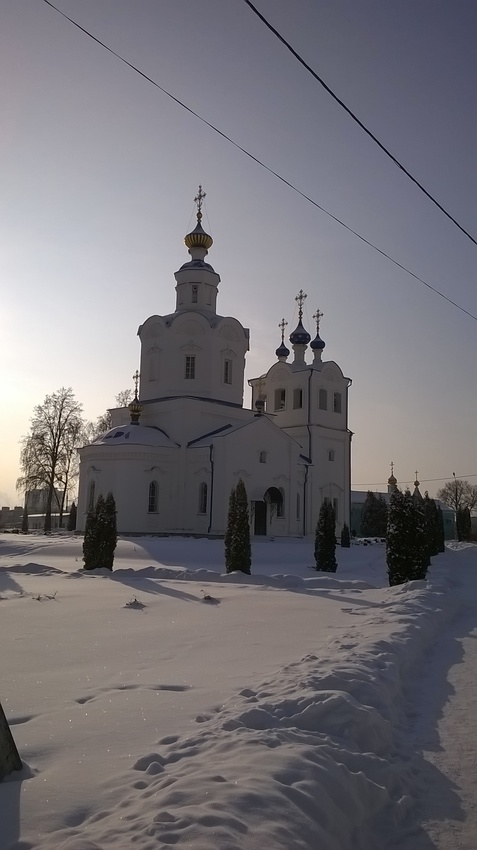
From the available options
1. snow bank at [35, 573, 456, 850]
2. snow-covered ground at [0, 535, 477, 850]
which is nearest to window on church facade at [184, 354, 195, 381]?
snow-covered ground at [0, 535, 477, 850]

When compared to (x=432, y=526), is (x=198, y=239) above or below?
above

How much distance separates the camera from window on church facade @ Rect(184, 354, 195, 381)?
3136cm

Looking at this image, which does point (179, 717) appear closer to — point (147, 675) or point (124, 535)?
point (147, 675)

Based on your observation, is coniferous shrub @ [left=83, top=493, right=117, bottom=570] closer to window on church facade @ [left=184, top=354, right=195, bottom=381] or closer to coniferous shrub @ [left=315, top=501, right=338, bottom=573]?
coniferous shrub @ [left=315, top=501, right=338, bottom=573]

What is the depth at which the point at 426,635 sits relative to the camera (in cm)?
798

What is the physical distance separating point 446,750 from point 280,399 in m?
33.5

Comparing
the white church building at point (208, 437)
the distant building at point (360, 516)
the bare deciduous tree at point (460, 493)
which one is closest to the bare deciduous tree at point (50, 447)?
the white church building at point (208, 437)

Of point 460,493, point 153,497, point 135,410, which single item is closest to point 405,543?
point 153,497

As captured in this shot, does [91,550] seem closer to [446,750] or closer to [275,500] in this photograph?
[446,750]

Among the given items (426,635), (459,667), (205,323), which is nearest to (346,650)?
(459,667)

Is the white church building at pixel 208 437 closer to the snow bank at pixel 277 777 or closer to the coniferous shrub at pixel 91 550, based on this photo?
the coniferous shrub at pixel 91 550

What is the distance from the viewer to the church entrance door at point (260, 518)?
97.2ft

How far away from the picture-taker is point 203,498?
28.6 metres

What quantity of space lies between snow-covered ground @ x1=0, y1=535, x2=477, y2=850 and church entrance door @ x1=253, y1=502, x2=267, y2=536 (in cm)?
2015
